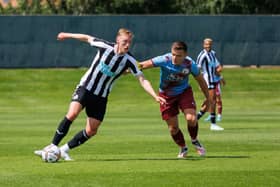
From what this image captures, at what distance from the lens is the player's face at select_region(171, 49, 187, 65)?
601 inches

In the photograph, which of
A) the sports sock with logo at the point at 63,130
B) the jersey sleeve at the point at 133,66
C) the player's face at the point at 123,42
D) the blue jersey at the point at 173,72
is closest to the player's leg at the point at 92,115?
the sports sock with logo at the point at 63,130

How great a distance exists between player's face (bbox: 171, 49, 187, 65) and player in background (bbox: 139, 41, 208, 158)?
0.02 metres

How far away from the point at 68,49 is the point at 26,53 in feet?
5.64

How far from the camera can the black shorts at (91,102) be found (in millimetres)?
15023

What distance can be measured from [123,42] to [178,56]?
105 centimetres

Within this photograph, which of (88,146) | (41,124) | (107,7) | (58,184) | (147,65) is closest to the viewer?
(58,184)

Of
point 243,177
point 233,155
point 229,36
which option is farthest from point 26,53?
point 243,177

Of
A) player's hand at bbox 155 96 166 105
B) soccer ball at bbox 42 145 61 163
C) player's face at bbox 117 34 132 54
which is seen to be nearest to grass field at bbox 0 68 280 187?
soccer ball at bbox 42 145 61 163

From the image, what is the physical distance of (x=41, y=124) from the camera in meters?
25.1

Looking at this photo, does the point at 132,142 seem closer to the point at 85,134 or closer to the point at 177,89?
the point at 177,89

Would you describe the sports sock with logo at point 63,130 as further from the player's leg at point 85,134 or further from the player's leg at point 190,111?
the player's leg at point 190,111

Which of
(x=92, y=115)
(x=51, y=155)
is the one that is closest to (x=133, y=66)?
(x=92, y=115)

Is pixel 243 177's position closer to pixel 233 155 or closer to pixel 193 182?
pixel 193 182

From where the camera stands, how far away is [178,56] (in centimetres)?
1533
